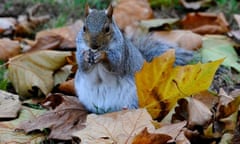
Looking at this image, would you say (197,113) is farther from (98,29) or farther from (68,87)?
(68,87)

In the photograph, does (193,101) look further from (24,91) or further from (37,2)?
(37,2)

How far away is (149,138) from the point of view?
72.1 inches

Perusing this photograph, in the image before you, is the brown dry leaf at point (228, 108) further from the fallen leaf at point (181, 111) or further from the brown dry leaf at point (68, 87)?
the brown dry leaf at point (68, 87)

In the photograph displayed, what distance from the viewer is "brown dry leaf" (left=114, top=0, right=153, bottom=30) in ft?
10.7

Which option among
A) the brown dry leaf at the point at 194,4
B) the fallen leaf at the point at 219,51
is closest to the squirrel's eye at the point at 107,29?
the fallen leaf at the point at 219,51

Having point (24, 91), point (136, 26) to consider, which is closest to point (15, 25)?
point (136, 26)

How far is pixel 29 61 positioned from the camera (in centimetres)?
255

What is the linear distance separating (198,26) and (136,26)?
0.31 metres

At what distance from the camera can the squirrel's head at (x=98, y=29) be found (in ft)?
6.82

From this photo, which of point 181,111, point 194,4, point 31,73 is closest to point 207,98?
point 181,111

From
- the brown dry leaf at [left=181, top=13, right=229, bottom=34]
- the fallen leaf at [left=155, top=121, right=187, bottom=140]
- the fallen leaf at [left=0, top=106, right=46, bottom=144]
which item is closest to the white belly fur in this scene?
the fallen leaf at [left=0, top=106, right=46, bottom=144]

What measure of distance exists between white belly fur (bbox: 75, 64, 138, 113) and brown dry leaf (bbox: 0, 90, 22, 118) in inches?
9.4

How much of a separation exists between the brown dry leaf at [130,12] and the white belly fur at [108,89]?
1017 millimetres

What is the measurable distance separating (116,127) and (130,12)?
146 centimetres
